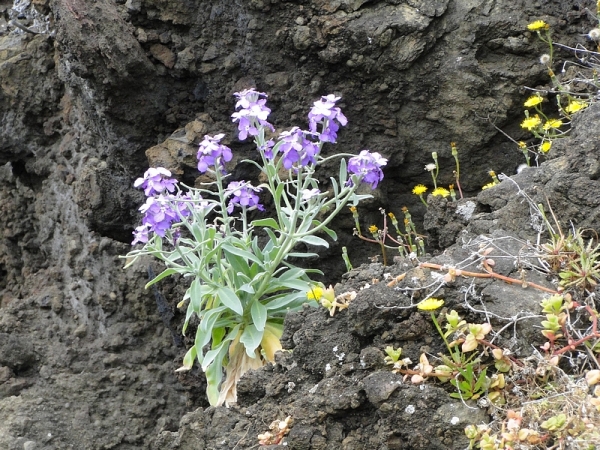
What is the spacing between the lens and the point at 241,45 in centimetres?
416

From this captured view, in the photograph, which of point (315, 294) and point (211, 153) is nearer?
point (315, 294)

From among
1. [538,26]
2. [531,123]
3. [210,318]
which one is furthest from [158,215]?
[538,26]

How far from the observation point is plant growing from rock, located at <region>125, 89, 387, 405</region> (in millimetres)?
3006

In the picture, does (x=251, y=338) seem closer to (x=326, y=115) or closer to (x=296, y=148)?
(x=296, y=148)

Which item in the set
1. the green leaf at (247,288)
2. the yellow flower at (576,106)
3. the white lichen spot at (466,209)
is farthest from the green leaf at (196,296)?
the yellow flower at (576,106)

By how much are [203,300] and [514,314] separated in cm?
150

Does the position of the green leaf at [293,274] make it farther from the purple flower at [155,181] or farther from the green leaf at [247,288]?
the purple flower at [155,181]

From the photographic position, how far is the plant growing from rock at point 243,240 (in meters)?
3.01

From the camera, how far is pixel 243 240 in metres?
3.34

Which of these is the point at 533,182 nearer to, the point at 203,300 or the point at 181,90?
the point at 203,300

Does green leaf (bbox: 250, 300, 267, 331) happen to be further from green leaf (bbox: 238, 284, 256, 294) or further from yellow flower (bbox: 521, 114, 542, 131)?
yellow flower (bbox: 521, 114, 542, 131)

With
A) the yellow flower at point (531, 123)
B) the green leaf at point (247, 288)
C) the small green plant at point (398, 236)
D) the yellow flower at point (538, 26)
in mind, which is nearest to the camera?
the green leaf at point (247, 288)

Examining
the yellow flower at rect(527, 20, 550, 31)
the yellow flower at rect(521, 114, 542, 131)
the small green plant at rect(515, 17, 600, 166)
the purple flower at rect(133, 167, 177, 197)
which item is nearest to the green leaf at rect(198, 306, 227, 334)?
the purple flower at rect(133, 167, 177, 197)

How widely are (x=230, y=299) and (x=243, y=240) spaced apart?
1.07ft
